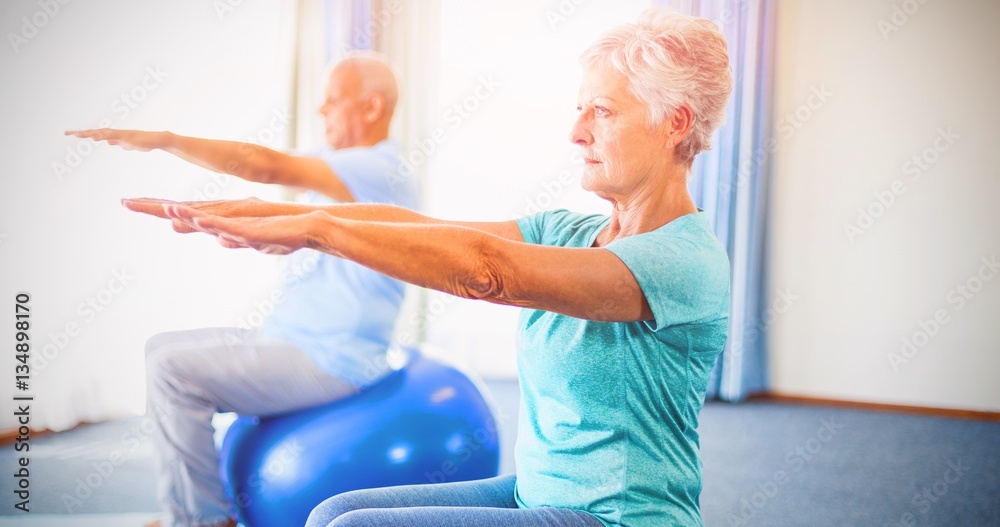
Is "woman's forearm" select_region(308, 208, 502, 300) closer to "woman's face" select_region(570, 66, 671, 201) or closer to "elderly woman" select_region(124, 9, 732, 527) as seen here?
"elderly woman" select_region(124, 9, 732, 527)

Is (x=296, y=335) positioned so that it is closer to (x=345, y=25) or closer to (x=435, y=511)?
(x=435, y=511)

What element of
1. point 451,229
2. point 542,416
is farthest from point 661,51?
point 542,416

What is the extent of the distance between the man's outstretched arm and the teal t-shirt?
80cm

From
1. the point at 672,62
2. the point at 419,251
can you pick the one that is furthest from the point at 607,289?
the point at 672,62

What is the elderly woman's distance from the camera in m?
0.92

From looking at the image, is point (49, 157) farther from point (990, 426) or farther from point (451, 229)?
point (990, 426)

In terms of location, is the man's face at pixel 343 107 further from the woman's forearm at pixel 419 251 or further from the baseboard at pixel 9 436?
the baseboard at pixel 9 436

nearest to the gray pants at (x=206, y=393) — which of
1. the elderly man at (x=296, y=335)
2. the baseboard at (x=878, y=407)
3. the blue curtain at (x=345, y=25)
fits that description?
the elderly man at (x=296, y=335)

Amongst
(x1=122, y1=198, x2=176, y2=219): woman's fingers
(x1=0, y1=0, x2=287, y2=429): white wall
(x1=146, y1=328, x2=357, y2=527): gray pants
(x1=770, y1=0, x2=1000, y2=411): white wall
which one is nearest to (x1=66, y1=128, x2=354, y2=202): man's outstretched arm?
(x1=122, y1=198, x2=176, y2=219): woman's fingers

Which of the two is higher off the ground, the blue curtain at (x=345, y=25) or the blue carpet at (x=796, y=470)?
the blue curtain at (x=345, y=25)

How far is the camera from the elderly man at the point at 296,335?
176cm

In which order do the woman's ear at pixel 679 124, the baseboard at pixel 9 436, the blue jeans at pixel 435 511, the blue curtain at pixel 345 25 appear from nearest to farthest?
the blue jeans at pixel 435 511 < the woman's ear at pixel 679 124 < the baseboard at pixel 9 436 < the blue curtain at pixel 345 25

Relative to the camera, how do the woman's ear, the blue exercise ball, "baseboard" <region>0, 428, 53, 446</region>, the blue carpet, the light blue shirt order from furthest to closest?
"baseboard" <region>0, 428, 53, 446</region>, the blue carpet, the light blue shirt, the blue exercise ball, the woman's ear

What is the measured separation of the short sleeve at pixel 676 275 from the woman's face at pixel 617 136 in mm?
144
